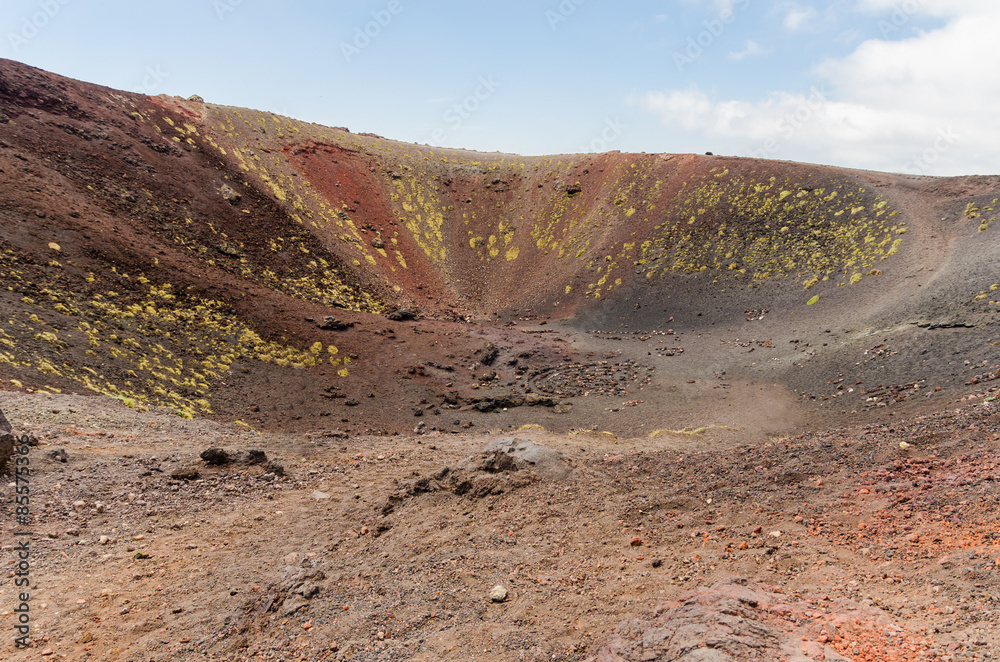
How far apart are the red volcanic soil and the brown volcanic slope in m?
0.21

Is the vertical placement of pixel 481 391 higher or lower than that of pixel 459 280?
lower

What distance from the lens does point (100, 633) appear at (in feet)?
23.5

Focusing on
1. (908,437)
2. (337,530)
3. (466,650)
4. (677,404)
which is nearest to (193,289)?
(337,530)

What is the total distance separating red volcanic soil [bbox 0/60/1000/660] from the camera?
6762mm

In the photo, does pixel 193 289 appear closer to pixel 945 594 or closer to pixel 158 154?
pixel 158 154

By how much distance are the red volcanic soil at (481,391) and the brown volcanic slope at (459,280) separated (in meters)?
0.21

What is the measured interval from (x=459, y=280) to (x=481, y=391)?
18252 mm

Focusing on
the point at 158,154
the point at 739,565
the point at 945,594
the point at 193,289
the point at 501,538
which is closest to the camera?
the point at 945,594

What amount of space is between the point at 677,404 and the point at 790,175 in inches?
1077

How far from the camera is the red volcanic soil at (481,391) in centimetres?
676

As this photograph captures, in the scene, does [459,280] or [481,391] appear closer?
[481,391]

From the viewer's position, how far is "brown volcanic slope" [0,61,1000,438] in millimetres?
21234

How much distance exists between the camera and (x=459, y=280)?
42.9m

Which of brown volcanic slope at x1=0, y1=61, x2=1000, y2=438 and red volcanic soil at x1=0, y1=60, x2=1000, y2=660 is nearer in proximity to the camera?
red volcanic soil at x1=0, y1=60, x2=1000, y2=660
